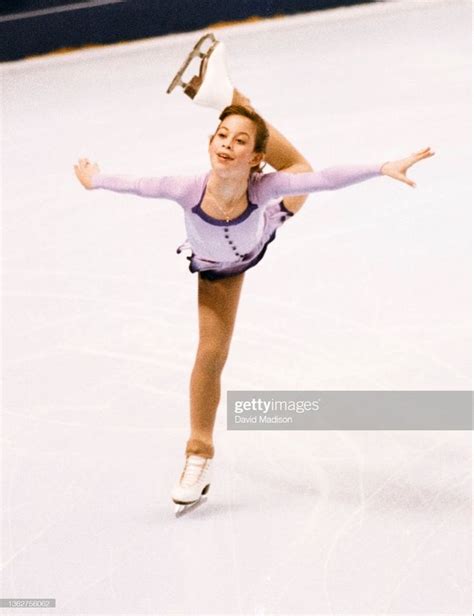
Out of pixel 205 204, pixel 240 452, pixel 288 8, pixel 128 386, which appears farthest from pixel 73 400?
pixel 288 8

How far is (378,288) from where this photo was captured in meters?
3.09

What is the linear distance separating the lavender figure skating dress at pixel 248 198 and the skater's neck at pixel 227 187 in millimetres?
18

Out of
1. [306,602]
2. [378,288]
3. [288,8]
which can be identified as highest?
[288,8]

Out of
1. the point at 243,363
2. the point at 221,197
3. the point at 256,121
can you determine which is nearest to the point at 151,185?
the point at 221,197

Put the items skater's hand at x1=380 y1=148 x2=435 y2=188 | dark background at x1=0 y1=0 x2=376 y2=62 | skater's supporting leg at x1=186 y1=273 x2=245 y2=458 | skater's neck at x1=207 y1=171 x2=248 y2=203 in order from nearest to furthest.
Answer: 1. skater's hand at x1=380 y1=148 x2=435 y2=188
2. skater's neck at x1=207 y1=171 x2=248 y2=203
3. skater's supporting leg at x1=186 y1=273 x2=245 y2=458
4. dark background at x1=0 y1=0 x2=376 y2=62

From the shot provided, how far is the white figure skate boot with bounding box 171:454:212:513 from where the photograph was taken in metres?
2.26

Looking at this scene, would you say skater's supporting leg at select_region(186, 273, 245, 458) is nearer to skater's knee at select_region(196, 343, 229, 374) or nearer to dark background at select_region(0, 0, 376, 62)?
skater's knee at select_region(196, 343, 229, 374)

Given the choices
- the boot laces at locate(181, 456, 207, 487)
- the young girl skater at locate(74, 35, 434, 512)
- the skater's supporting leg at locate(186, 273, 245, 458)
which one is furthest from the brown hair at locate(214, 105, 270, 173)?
the boot laces at locate(181, 456, 207, 487)

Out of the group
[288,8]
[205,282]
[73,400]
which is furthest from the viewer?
[288,8]

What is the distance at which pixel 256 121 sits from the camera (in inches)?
78.4

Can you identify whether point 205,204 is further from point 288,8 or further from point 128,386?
point 288,8

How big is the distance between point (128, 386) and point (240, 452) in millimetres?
403

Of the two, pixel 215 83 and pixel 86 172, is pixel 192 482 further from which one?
pixel 215 83

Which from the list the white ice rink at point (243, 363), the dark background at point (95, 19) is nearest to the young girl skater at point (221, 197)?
the white ice rink at point (243, 363)
